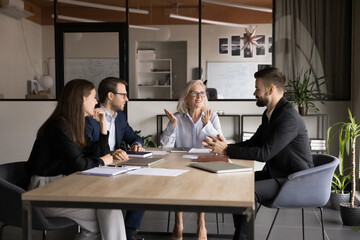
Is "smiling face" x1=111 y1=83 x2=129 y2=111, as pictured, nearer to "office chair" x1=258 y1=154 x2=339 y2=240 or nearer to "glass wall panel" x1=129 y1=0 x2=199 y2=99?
"office chair" x1=258 y1=154 x2=339 y2=240

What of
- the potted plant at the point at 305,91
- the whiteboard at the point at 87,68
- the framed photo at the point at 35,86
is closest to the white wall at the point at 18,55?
the framed photo at the point at 35,86

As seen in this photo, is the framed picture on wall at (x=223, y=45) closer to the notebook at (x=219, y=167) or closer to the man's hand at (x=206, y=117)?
the man's hand at (x=206, y=117)

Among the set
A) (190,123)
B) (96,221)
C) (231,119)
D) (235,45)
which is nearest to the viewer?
(96,221)

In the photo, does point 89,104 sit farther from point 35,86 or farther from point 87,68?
point 35,86

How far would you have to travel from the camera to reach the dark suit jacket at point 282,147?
3145mm

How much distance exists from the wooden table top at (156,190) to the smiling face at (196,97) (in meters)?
1.66

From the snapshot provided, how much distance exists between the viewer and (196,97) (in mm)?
4156

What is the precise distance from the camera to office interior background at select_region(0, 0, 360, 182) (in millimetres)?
6543

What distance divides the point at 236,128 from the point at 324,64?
1.51 m

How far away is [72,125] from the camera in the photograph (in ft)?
9.53

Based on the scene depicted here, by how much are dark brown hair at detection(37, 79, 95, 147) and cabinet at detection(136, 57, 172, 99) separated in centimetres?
372

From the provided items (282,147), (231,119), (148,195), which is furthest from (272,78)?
(231,119)

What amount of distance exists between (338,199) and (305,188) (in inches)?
90.0

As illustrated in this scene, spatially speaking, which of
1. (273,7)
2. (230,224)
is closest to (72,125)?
(230,224)
